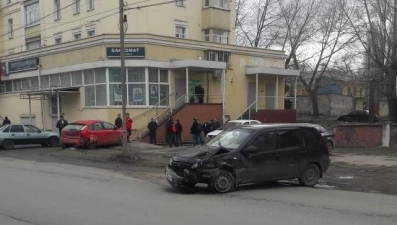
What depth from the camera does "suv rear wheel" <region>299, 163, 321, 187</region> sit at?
12.5m

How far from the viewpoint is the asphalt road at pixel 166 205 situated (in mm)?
7883

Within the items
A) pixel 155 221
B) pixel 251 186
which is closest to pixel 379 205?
pixel 251 186

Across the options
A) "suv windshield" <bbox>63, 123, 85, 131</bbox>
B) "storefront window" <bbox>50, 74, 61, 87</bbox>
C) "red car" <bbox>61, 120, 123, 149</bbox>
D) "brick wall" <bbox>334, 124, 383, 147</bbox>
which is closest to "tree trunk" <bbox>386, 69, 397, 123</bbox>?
"brick wall" <bbox>334, 124, 383, 147</bbox>

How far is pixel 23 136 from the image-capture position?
2484 centimetres

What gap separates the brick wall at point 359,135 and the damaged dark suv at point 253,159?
45.5ft

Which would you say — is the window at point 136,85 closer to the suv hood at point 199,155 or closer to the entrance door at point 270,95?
the entrance door at point 270,95

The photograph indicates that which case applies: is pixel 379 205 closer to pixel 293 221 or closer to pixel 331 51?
pixel 293 221

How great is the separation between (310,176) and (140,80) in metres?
17.6

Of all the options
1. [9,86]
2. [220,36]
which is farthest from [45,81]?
[220,36]

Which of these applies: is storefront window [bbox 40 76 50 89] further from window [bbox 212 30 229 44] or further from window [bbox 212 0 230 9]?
window [bbox 212 0 230 9]

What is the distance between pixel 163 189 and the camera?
11734 millimetres

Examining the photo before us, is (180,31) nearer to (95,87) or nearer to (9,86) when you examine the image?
(95,87)

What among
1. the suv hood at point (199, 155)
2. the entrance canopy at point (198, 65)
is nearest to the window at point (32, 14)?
the entrance canopy at point (198, 65)

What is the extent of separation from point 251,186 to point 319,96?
54.1m
